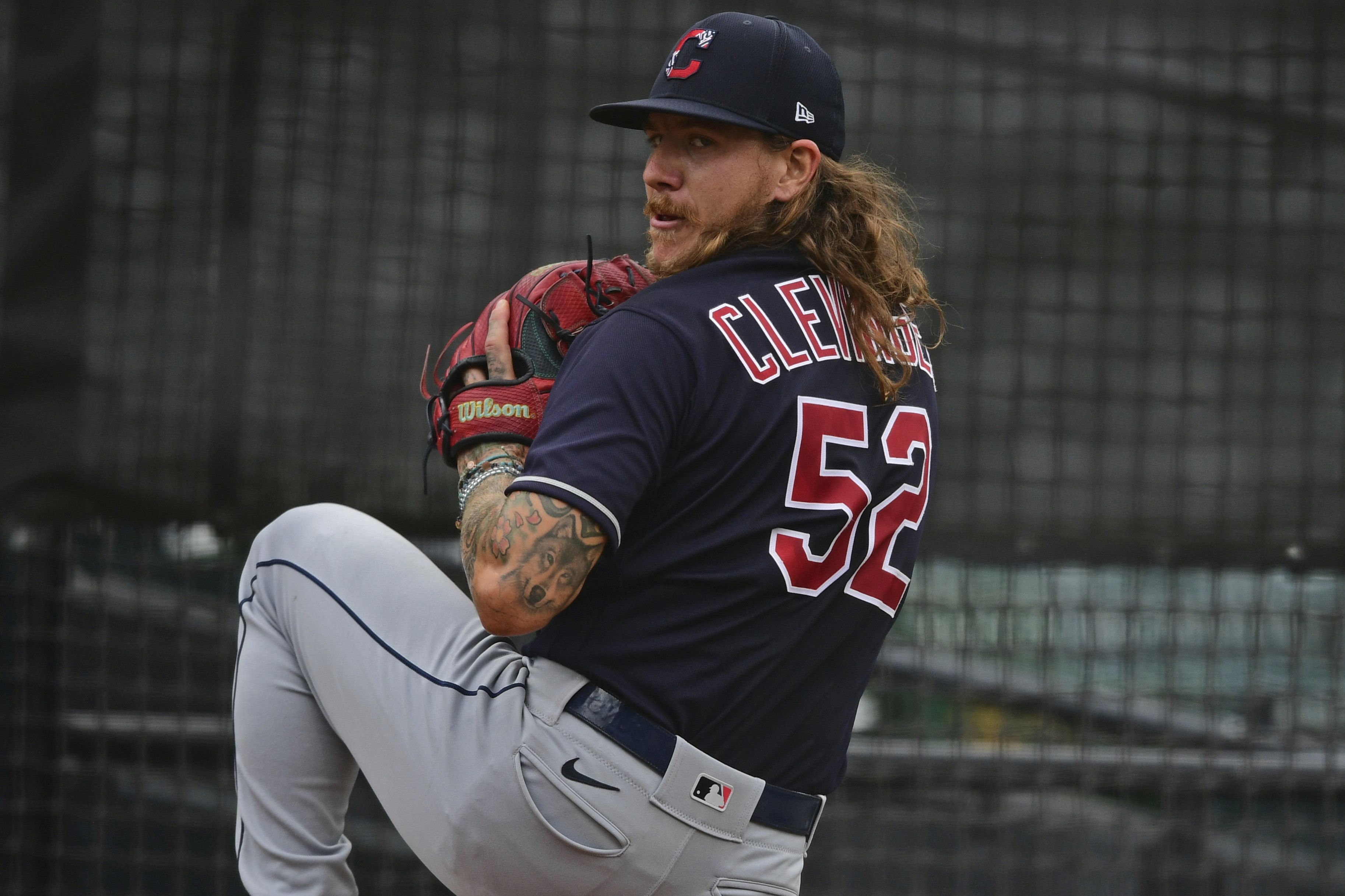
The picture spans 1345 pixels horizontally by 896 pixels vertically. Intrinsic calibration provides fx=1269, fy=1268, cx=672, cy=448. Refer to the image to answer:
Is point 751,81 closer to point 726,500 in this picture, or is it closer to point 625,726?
point 726,500

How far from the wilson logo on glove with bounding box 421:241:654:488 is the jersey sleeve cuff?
172 millimetres

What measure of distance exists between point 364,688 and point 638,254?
69.0 inches

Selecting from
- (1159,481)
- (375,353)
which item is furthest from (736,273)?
(1159,481)

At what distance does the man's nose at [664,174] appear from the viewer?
1.69 m

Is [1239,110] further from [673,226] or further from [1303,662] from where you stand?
[673,226]

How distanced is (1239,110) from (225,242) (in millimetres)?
2543

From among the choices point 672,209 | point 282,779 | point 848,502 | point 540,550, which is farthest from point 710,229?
point 282,779

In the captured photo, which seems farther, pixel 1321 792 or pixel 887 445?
pixel 1321 792

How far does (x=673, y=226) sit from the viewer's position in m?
1.70

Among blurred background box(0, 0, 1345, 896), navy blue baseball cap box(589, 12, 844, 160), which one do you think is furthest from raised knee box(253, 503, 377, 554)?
blurred background box(0, 0, 1345, 896)

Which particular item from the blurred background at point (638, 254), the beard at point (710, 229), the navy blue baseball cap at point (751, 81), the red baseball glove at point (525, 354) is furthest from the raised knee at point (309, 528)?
the blurred background at point (638, 254)

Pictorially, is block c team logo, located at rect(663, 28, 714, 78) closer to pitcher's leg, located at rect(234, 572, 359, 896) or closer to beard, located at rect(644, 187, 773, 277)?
beard, located at rect(644, 187, 773, 277)

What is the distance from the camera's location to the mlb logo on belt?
154cm

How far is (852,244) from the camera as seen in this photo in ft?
5.64
